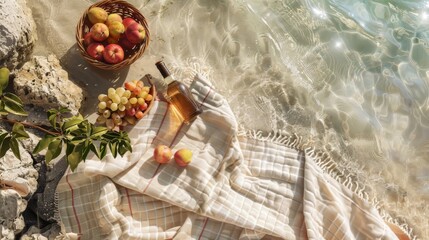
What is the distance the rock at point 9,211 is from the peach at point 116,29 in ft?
4.07

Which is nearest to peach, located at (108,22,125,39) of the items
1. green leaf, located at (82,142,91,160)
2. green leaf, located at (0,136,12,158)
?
green leaf, located at (82,142,91,160)

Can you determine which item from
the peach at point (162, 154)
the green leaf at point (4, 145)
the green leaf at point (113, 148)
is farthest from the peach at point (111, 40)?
the green leaf at point (4, 145)

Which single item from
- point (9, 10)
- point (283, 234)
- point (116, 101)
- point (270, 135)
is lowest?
point (283, 234)

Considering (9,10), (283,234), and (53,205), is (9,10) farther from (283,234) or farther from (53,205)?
(283,234)

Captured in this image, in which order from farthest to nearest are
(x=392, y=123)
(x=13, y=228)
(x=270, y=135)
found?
(x=392, y=123)
(x=270, y=135)
(x=13, y=228)

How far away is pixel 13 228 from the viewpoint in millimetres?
2828

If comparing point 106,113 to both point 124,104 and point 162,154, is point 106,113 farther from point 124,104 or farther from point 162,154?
point 162,154

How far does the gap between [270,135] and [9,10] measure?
210cm

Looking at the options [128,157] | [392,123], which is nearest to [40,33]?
[128,157]

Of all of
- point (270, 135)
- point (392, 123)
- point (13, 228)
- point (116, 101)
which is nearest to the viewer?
point (13, 228)

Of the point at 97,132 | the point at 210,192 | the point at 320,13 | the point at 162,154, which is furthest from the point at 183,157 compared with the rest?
the point at 320,13

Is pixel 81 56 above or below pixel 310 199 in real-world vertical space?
above

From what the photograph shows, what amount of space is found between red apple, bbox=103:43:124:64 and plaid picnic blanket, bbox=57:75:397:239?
448 millimetres

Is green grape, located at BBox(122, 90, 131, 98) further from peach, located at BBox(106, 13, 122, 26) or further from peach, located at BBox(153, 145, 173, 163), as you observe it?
peach, located at BBox(106, 13, 122, 26)
